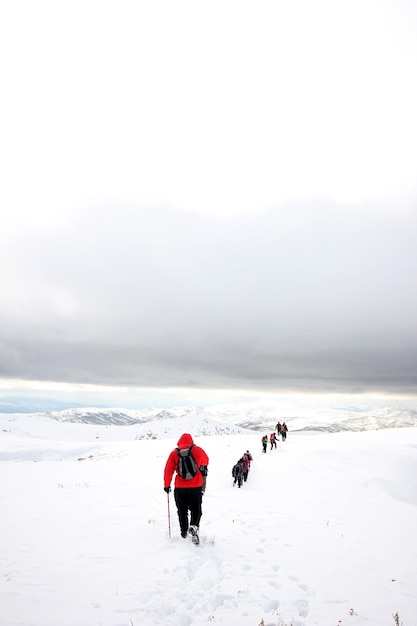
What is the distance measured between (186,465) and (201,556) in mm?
2028

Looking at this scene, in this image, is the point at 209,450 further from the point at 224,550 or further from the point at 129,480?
the point at 224,550

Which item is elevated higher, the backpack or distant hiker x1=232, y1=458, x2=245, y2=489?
the backpack

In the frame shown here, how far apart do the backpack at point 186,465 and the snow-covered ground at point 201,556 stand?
170 centimetres

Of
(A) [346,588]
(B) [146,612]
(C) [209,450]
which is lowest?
(C) [209,450]

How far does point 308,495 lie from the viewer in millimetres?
19188

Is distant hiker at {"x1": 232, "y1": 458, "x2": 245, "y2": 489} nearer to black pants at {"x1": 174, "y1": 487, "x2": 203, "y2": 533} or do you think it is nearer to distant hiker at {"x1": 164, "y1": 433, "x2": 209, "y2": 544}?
distant hiker at {"x1": 164, "y1": 433, "x2": 209, "y2": 544}

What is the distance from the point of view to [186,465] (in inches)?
338

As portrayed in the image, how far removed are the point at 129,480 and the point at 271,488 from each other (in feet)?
28.7

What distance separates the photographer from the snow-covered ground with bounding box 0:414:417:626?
5.69 metres

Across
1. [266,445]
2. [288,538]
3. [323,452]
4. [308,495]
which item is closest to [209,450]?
[266,445]

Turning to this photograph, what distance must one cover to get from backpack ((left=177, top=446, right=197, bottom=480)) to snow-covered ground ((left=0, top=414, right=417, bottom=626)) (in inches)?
66.9

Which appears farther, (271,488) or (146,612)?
(271,488)

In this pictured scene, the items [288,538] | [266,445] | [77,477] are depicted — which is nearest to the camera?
[288,538]

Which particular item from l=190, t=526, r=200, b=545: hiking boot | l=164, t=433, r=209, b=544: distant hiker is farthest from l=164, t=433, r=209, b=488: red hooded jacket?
l=190, t=526, r=200, b=545: hiking boot
